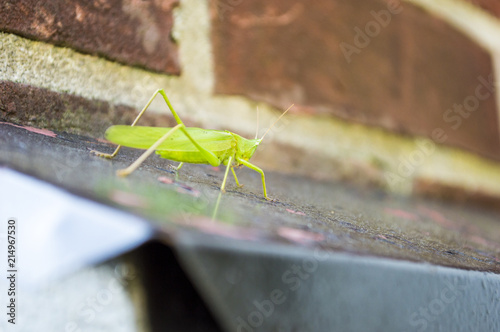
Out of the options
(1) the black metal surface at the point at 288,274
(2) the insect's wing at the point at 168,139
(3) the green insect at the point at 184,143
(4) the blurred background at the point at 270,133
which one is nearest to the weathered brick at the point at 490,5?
(4) the blurred background at the point at 270,133

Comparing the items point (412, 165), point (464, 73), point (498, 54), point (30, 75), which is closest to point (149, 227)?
point (30, 75)

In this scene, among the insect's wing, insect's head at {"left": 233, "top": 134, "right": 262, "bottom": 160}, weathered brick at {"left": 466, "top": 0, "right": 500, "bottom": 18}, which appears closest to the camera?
the insect's wing

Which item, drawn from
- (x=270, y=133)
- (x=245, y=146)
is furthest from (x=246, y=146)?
(x=270, y=133)

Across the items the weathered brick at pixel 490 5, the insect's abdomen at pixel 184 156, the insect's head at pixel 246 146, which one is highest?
the weathered brick at pixel 490 5

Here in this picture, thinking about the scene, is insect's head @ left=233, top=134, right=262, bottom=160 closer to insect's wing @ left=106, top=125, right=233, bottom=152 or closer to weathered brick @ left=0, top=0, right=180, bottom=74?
insect's wing @ left=106, top=125, right=233, bottom=152

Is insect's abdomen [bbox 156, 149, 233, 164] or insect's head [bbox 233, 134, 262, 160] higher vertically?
insect's abdomen [bbox 156, 149, 233, 164]

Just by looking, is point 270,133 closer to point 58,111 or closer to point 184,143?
point 184,143

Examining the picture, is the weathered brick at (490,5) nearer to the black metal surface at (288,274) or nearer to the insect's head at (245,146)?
the insect's head at (245,146)

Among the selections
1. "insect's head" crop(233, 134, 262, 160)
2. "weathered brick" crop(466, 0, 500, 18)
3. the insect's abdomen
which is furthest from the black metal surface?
"weathered brick" crop(466, 0, 500, 18)

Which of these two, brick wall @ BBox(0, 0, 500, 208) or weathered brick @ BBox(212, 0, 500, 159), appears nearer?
brick wall @ BBox(0, 0, 500, 208)
